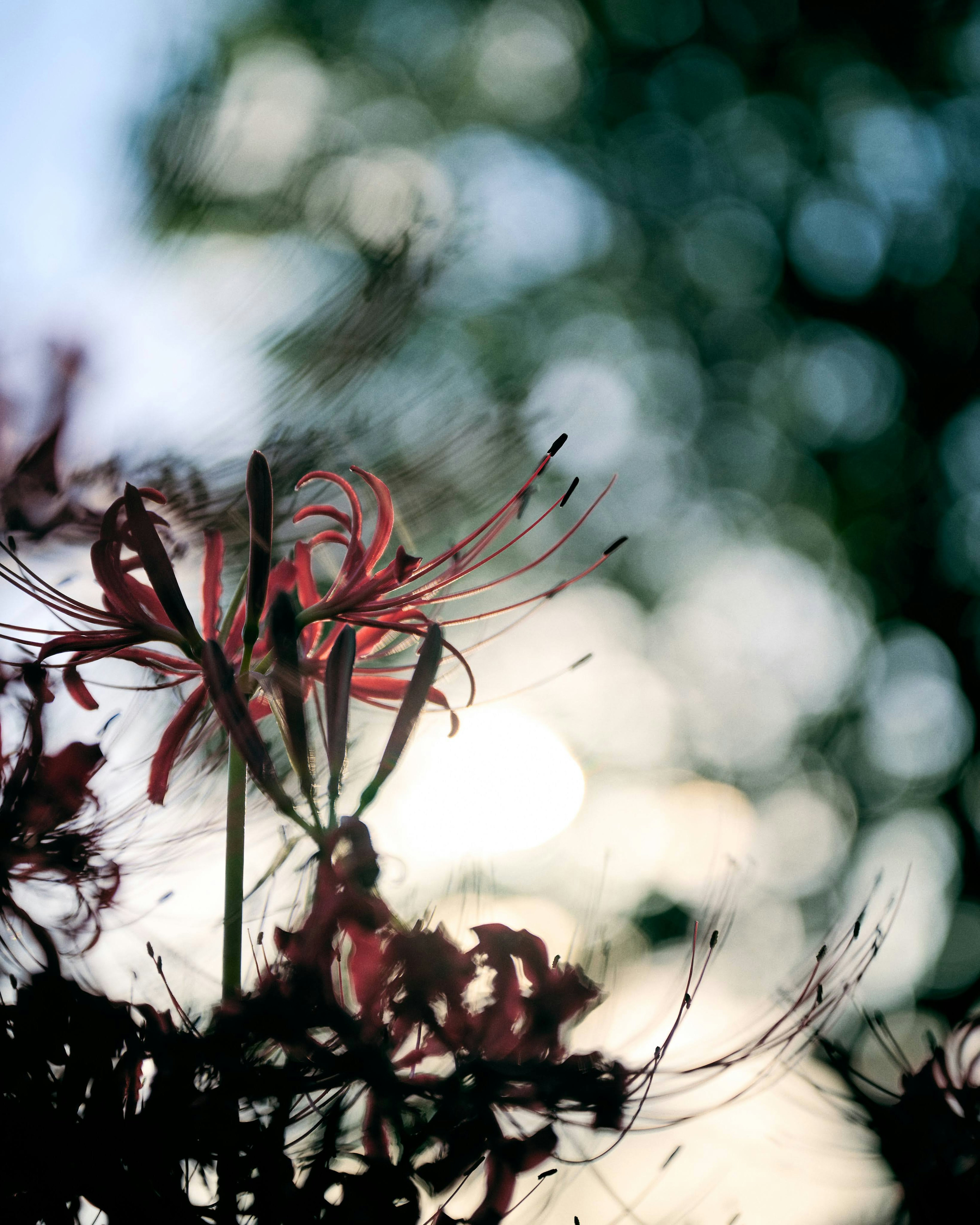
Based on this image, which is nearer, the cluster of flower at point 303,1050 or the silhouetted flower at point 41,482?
the cluster of flower at point 303,1050

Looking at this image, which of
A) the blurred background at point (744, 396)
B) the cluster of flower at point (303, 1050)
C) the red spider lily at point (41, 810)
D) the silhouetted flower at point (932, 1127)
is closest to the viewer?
the cluster of flower at point (303, 1050)

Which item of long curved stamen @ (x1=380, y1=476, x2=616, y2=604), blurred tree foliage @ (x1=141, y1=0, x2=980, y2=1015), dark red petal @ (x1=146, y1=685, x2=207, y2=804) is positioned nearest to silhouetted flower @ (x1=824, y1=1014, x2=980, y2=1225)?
long curved stamen @ (x1=380, y1=476, x2=616, y2=604)

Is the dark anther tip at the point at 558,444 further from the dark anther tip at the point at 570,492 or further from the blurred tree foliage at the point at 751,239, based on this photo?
the blurred tree foliage at the point at 751,239

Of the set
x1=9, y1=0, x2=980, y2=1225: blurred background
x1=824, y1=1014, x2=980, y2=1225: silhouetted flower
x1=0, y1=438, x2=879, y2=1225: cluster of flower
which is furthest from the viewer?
x1=9, y1=0, x2=980, y2=1225: blurred background

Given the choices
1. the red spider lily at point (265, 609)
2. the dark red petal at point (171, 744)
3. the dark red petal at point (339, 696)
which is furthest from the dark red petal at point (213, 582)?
the dark red petal at point (339, 696)

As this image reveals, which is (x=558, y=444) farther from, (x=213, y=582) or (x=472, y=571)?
(x=213, y=582)

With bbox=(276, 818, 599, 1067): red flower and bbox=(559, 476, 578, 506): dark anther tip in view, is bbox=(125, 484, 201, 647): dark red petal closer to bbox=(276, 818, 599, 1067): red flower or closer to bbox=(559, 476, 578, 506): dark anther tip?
bbox=(276, 818, 599, 1067): red flower

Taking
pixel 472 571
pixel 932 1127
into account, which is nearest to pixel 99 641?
pixel 472 571

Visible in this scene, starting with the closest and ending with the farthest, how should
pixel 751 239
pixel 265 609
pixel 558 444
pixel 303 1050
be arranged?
1. pixel 303 1050
2. pixel 265 609
3. pixel 558 444
4. pixel 751 239
